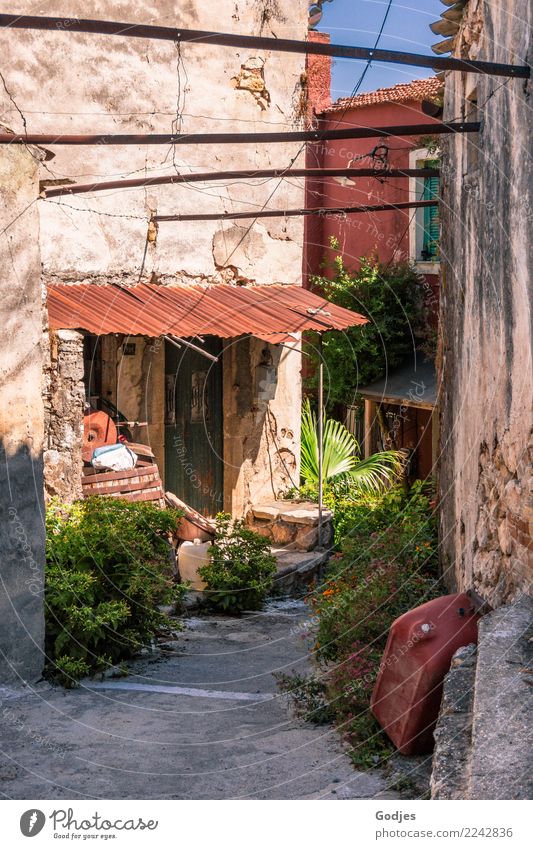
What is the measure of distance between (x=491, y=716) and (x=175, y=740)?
8.02 ft

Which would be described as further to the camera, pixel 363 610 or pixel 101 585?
pixel 101 585

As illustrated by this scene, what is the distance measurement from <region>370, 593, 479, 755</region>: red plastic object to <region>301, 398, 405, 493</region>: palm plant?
269 inches

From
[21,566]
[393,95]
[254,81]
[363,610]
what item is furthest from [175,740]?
[393,95]

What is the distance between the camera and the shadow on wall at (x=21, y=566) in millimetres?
6348

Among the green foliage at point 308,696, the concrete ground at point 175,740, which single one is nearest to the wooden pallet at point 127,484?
the concrete ground at point 175,740

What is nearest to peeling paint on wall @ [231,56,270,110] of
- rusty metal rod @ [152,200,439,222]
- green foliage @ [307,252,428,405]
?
rusty metal rod @ [152,200,439,222]

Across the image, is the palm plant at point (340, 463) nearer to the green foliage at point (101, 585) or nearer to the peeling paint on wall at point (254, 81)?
the peeling paint on wall at point (254, 81)

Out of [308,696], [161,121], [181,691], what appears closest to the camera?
[308,696]

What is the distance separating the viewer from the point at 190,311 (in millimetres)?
10000

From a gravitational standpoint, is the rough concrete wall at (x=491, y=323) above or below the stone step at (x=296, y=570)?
above

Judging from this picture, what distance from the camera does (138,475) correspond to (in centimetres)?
977

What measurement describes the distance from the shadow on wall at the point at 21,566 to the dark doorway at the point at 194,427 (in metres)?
4.65

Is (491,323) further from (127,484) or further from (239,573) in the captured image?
(127,484)

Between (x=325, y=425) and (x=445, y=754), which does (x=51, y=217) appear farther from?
(x=445, y=754)
